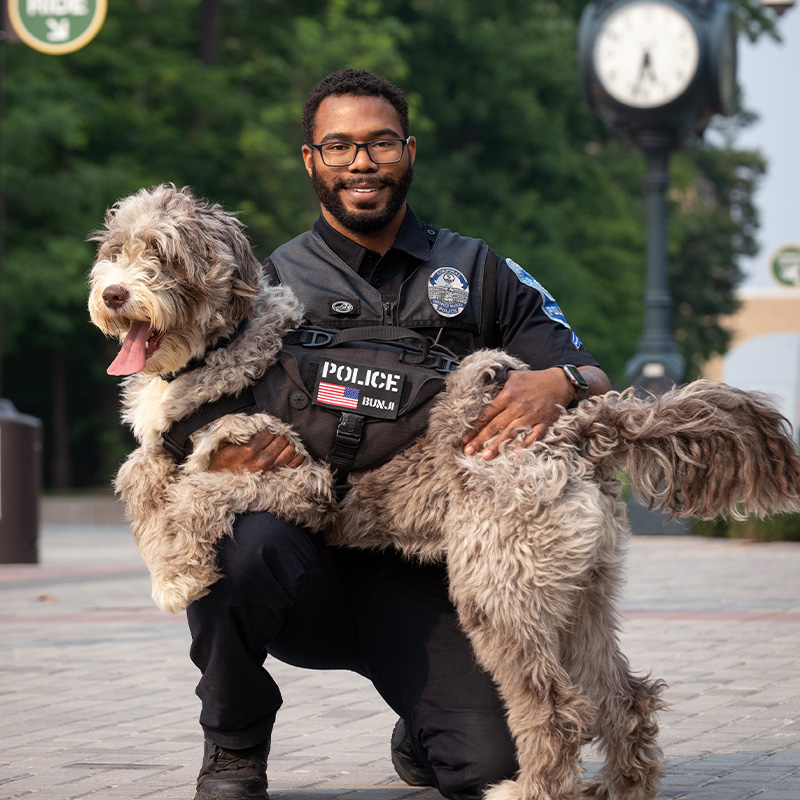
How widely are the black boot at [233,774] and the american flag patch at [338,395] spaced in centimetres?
107

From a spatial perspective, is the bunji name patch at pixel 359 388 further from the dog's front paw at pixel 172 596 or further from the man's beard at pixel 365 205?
the dog's front paw at pixel 172 596

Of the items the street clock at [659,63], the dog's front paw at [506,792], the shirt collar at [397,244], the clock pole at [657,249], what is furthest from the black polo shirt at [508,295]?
the street clock at [659,63]

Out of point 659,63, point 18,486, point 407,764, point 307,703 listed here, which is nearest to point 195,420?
point 407,764

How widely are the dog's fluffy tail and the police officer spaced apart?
0.17 m

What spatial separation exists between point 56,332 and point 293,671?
21314mm

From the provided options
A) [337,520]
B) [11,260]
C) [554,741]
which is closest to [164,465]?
[337,520]

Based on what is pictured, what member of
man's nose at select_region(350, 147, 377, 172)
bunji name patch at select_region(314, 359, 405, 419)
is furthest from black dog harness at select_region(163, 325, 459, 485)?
man's nose at select_region(350, 147, 377, 172)

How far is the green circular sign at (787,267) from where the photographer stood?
16.8 m

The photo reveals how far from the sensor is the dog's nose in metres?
3.81

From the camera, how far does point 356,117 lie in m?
4.38

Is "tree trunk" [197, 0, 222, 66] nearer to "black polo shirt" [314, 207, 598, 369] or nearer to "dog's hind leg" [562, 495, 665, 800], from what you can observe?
"black polo shirt" [314, 207, 598, 369]

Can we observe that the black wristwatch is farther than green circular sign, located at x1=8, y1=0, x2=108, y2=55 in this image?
No

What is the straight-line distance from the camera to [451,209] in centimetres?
3003

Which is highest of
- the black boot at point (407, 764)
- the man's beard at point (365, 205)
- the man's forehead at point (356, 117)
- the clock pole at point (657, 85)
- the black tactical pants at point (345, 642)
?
the clock pole at point (657, 85)
